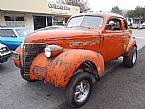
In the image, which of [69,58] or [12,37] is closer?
[69,58]

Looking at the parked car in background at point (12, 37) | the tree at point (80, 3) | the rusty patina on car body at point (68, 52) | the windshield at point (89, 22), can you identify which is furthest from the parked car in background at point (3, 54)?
the tree at point (80, 3)

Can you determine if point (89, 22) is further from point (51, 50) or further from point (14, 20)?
point (14, 20)

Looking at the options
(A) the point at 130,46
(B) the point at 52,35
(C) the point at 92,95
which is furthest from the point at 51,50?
(A) the point at 130,46

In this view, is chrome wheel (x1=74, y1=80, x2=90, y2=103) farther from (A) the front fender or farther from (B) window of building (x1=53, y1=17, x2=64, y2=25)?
(B) window of building (x1=53, y1=17, x2=64, y2=25)

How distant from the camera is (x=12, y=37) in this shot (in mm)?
9883

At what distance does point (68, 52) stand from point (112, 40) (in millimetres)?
2169

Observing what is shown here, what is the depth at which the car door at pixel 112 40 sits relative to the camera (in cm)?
548

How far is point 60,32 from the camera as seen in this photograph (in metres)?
4.55

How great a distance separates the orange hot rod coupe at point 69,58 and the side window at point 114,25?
19 cm

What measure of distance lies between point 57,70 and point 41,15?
2026 cm

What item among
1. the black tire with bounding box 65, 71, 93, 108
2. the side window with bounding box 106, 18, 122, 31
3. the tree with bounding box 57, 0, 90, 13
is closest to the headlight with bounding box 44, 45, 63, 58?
the black tire with bounding box 65, 71, 93, 108

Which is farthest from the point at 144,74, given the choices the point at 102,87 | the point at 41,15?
the point at 41,15

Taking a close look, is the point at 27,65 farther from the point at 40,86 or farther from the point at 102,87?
the point at 102,87

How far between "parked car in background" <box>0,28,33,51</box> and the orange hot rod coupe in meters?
4.88
